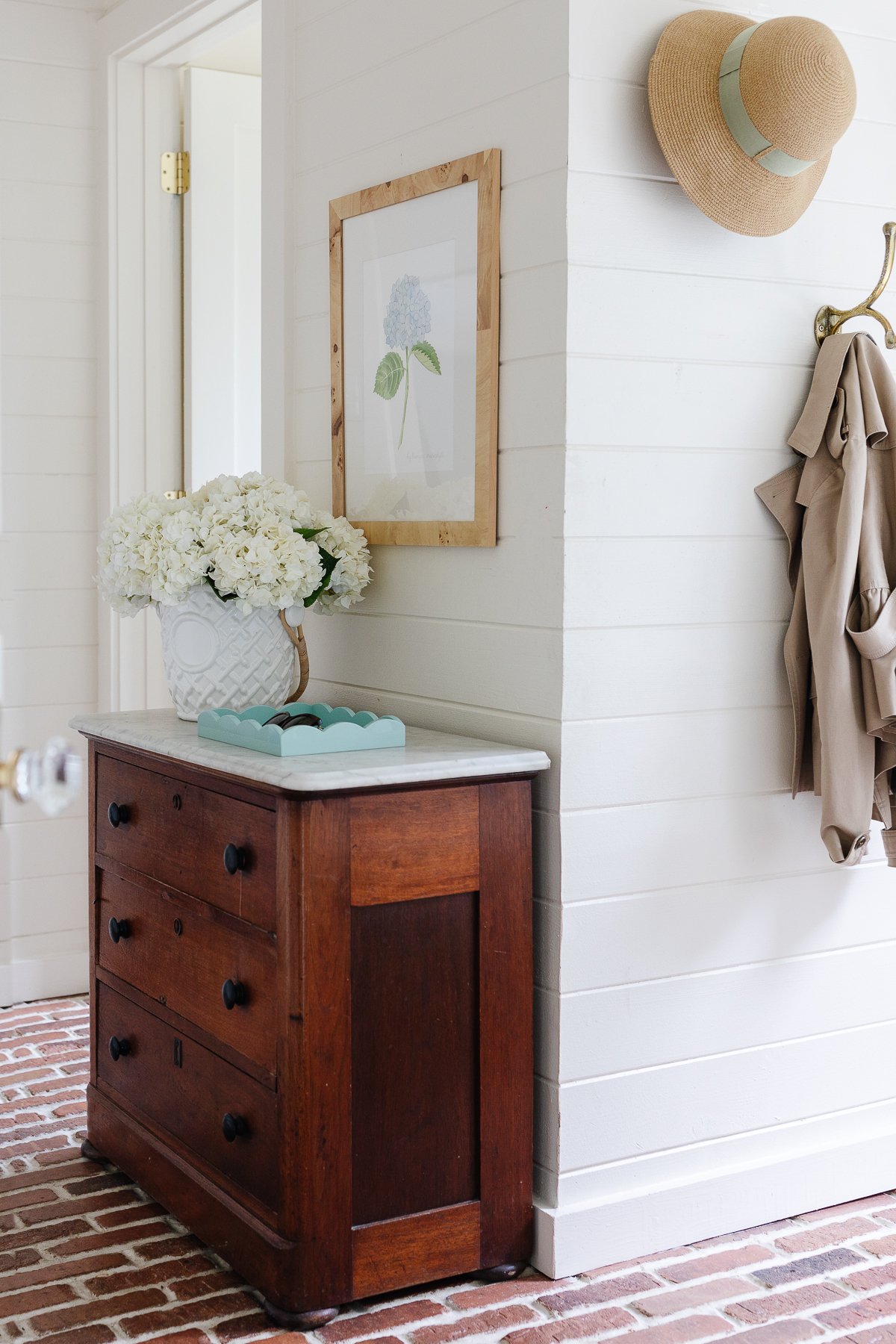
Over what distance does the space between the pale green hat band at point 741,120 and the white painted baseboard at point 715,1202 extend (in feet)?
5.26

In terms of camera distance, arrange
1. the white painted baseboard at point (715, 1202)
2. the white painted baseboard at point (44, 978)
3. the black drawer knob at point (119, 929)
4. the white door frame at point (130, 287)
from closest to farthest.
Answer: the white painted baseboard at point (715, 1202)
the black drawer knob at point (119, 929)
the white door frame at point (130, 287)
the white painted baseboard at point (44, 978)

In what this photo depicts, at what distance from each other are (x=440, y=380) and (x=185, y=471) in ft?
4.75

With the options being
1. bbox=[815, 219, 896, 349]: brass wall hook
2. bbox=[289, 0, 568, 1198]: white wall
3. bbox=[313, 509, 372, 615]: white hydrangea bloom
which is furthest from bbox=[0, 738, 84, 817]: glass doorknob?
bbox=[815, 219, 896, 349]: brass wall hook

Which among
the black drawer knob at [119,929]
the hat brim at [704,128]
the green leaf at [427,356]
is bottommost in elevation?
the black drawer knob at [119,929]

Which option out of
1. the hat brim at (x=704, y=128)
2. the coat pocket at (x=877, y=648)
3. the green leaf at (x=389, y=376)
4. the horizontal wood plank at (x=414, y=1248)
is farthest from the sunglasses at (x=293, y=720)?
the hat brim at (x=704, y=128)

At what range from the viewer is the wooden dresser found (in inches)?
80.3

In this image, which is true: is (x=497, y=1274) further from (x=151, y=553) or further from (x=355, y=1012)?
(x=151, y=553)

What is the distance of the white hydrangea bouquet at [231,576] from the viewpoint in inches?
93.4

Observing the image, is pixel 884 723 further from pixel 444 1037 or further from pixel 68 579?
pixel 68 579

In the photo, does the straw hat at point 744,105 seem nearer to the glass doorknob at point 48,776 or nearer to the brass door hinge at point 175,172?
the glass doorknob at point 48,776

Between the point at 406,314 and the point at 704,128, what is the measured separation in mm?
596

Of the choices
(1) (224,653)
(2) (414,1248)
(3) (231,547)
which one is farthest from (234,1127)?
(3) (231,547)

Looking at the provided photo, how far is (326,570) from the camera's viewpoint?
8.20 ft

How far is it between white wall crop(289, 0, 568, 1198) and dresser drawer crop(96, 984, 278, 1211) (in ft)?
1.45
